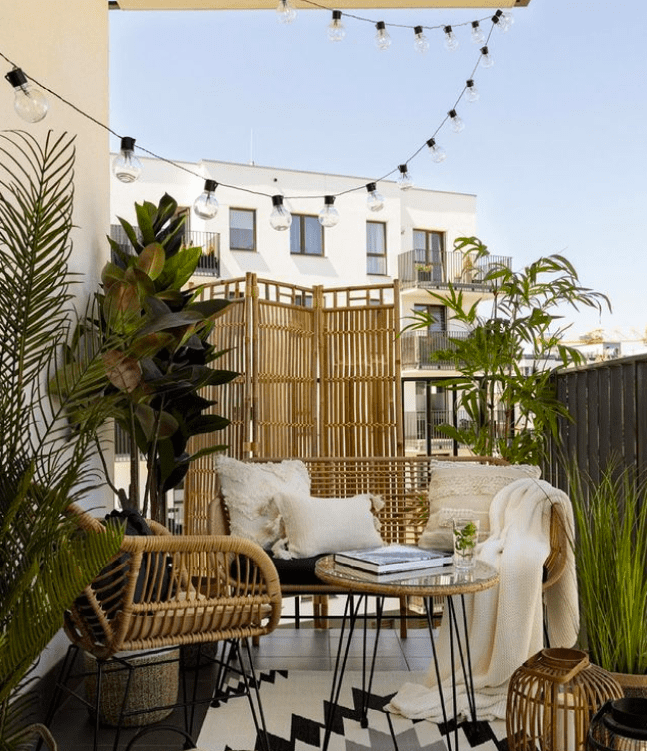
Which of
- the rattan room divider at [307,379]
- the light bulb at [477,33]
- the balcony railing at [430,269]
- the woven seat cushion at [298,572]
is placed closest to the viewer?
the woven seat cushion at [298,572]

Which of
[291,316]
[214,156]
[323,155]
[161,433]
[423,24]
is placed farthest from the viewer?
[323,155]

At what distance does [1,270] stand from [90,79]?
219cm

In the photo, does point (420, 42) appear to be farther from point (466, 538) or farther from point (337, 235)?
point (337, 235)

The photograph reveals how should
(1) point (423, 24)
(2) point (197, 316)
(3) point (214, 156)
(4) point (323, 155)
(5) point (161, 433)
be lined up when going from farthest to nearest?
(4) point (323, 155) → (3) point (214, 156) → (1) point (423, 24) → (5) point (161, 433) → (2) point (197, 316)

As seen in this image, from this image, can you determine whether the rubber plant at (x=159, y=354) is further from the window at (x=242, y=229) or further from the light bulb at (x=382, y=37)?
the window at (x=242, y=229)

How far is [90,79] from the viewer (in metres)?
3.70

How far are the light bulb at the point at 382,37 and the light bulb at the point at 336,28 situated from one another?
8.7 inches

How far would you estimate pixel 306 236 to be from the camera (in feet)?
55.9

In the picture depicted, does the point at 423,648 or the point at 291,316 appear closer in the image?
the point at 423,648

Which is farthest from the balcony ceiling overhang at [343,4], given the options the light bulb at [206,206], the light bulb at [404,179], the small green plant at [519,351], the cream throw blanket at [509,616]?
the cream throw blanket at [509,616]

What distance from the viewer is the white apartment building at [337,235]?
626 inches

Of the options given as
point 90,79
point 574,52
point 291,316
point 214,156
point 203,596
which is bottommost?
point 203,596

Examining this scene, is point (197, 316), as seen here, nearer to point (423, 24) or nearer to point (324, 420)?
point (324, 420)

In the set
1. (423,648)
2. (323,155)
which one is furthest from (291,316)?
(323,155)
